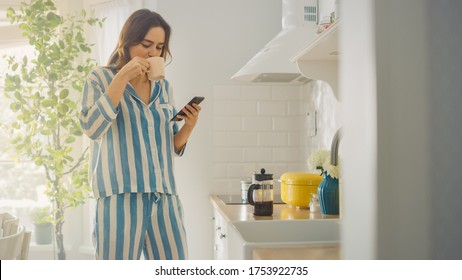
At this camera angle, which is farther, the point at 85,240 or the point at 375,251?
the point at 85,240

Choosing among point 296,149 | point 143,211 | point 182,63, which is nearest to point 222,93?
point 182,63

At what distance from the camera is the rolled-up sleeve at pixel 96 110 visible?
4.33 ft

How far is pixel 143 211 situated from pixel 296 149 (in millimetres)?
1420

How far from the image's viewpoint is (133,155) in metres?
1.38

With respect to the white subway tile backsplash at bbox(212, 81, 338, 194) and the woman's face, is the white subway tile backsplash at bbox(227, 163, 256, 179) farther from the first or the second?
the woman's face

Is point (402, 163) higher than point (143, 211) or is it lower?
higher

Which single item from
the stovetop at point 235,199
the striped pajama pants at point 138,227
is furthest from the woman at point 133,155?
the stovetop at point 235,199

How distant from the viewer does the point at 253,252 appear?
1.04 metres

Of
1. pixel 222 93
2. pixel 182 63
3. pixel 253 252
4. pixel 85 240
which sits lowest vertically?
pixel 85 240

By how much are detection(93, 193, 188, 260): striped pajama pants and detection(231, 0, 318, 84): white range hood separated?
0.76 meters


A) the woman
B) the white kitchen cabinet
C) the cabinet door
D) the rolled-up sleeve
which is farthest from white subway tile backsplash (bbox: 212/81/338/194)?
the rolled-up sleeve

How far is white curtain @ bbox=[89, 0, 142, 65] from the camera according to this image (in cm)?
267

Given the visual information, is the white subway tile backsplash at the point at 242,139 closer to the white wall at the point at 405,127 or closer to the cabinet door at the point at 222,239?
the cabinet door at the point at 222,239

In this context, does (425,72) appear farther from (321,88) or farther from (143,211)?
(321,88)
